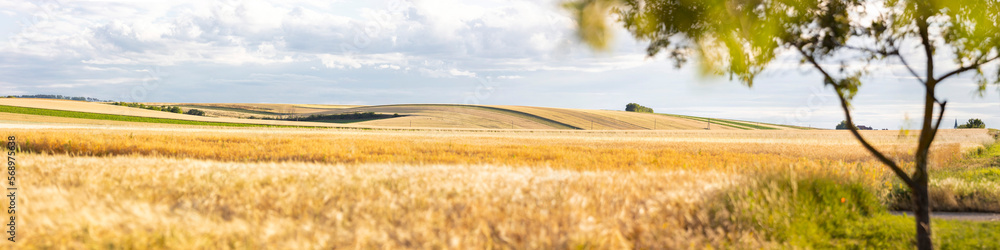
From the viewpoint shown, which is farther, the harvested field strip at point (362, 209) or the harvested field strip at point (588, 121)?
the harvested field strip at point (588, 121)

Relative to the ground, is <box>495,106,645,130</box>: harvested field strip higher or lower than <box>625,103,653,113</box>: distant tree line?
lower

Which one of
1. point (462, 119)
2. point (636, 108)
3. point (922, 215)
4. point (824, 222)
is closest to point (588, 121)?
point (462, 119)

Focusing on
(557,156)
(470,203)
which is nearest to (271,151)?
(557,156)

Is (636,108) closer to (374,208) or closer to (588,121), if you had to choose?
(588,121)

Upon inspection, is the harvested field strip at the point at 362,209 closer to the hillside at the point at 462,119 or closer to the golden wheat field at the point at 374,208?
the golden wheat field at the point at 374,208

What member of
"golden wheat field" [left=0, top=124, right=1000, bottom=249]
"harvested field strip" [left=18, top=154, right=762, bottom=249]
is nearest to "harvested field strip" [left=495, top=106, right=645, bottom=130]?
"golden wheat field" [left=0, top=124, right=1000, bottom=249]

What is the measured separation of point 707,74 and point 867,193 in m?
3.75

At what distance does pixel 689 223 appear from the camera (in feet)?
21.6

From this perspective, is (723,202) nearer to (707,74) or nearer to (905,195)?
(707,74)

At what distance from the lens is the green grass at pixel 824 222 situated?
6656mm

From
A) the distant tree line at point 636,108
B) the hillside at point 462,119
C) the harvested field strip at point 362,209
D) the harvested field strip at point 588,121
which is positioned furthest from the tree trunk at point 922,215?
the distant tree line at point 636,108

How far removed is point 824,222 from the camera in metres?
7.28

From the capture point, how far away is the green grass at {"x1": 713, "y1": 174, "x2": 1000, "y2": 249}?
21.8ft

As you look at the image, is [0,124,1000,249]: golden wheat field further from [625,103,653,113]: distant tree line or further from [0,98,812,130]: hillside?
[625,103,653,113]: distant tree line
